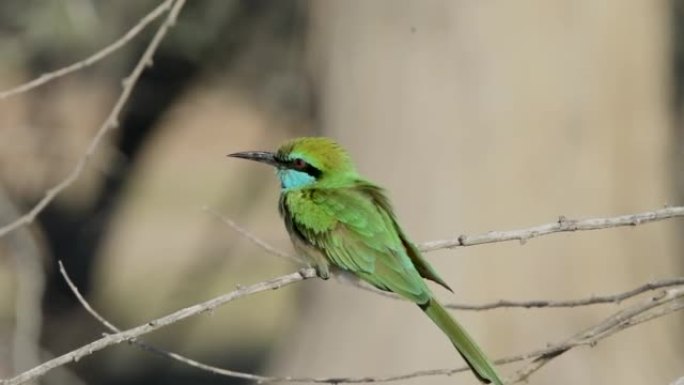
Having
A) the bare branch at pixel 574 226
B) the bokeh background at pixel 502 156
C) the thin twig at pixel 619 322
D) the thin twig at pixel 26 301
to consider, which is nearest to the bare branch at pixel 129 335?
the bare branch at pixel 574 226

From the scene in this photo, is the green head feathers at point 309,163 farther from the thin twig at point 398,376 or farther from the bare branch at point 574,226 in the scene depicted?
the bare branch at point 574,226

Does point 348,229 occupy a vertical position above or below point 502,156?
above

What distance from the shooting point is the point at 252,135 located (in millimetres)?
8930

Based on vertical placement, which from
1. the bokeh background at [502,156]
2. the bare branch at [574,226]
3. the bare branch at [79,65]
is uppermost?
the bare branch at [79,65]

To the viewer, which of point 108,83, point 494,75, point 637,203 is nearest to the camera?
point 494,75

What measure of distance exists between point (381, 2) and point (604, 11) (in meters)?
0.58

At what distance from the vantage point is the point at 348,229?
2.24 m

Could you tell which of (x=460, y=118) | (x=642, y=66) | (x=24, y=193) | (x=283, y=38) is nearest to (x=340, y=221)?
(x=460, y=118)

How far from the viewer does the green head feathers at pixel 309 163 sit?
2.38m

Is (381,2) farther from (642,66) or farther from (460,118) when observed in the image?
(642,66)

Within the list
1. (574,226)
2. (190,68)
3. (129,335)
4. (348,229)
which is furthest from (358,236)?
(190,68)

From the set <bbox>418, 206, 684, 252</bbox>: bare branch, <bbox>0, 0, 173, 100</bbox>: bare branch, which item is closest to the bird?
<bbox>418, 206, 684, 252</bbox>: bare branch

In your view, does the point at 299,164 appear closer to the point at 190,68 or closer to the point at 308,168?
the point at 308,168

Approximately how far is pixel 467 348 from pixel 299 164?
1.79 ft
